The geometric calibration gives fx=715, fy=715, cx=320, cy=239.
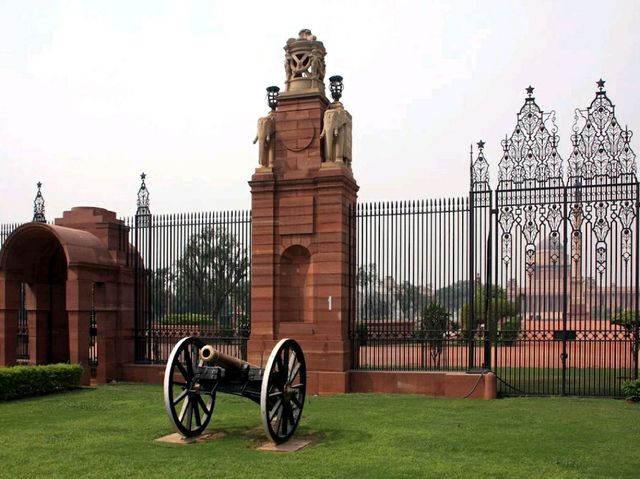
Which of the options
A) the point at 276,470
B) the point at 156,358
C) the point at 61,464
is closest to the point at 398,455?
the point at 276,470

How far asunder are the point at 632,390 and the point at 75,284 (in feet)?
36.5

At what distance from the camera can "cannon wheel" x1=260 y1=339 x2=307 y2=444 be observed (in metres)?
8.59

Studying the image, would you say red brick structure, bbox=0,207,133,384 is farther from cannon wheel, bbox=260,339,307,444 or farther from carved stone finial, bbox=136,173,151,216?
cannon wheel, bbox=260,339,307,444

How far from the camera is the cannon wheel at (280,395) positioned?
8.59 meters

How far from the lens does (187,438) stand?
938cm

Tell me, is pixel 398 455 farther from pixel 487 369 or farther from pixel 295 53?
pixel 295 53

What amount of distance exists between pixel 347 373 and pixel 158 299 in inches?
208

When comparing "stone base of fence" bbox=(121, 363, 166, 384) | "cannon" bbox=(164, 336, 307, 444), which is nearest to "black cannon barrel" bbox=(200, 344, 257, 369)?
"cannon" bbox=(164, 336, 307, 444)

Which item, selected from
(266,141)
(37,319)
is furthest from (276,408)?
(37,319)

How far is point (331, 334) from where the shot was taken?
1431cm

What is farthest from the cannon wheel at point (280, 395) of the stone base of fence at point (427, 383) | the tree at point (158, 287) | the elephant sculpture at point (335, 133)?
the tree at point (158, 287)

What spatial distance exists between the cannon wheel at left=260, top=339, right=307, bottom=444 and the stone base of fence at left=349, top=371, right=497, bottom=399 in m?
4.66

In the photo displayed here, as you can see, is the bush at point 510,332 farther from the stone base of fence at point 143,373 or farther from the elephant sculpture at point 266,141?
the stone base of fence at point 143,373

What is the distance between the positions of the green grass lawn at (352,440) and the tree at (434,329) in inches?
54.6
